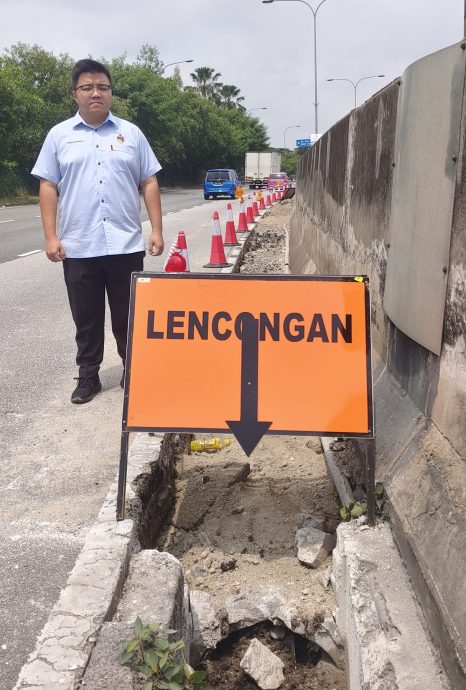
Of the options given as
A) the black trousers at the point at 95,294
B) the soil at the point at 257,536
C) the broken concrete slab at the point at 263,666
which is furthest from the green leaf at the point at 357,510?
the black trousers at the point at 95,294

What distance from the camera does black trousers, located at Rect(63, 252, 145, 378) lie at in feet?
14.6

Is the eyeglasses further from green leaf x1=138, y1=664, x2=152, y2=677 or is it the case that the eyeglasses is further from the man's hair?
green leaf x1=138, y1=664, x2=152, y2=677

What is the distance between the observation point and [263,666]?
2.57m

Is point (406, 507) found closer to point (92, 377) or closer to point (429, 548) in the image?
point (429, 548)

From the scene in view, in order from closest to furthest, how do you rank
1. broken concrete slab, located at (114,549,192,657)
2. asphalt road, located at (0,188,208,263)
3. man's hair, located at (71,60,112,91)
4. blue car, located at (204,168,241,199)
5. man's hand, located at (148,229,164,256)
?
broken concrete slab, located at (114,549,192,657)
man's hair, located at (71,60,112,91)
man's hand, located at (148,229,164,256)
asphalt road, located at (0,188,208,263)
blue car, located at (204,168,241,199)

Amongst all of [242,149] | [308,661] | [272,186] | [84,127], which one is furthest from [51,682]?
[242,149]

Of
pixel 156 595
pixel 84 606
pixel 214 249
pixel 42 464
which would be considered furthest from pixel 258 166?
pixel 84 606

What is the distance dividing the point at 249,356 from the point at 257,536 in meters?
0.86

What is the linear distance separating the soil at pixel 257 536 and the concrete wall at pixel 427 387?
517mm

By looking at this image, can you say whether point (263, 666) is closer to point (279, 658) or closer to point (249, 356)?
point (279, 658)

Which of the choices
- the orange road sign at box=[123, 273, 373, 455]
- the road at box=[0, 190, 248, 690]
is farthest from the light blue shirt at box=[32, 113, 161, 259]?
the orange road sign at box=[123, 273, 373, 455]

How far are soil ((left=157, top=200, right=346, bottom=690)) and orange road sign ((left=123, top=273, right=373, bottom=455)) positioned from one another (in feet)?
1.80

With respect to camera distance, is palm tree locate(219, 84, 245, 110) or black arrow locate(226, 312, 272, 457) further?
palm tree locate(219, 84, 245, 110)

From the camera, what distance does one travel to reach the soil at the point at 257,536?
2.66 meters
